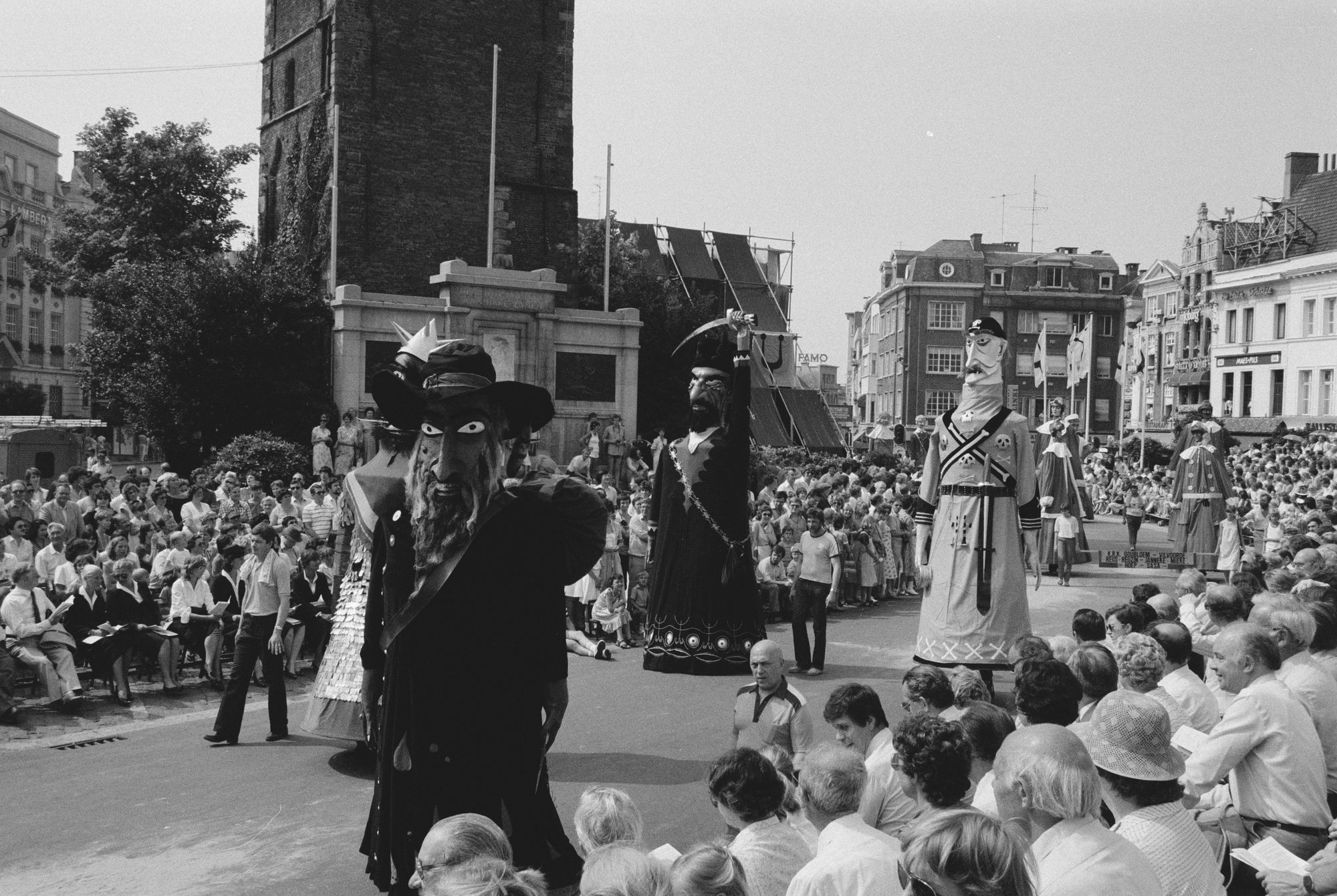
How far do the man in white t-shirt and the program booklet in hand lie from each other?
628 cm

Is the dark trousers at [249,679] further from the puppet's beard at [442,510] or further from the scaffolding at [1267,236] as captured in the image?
the scaffolding at [1267,236]

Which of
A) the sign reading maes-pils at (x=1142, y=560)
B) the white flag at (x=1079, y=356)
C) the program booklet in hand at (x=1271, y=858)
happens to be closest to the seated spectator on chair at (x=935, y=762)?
the program booklet in hand at (x=1271, y=858)

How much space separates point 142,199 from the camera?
35656mm

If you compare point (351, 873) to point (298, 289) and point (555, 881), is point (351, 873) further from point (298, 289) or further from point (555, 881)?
point (298, 289)

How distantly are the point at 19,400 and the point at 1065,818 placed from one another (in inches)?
2244

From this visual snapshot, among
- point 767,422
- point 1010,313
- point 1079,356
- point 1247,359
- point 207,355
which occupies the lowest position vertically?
point 767,422

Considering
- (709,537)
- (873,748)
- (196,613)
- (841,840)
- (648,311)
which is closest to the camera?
(841,840)

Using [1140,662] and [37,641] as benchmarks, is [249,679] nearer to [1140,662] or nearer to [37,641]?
[37,641]

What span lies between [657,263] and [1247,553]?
42898 mm

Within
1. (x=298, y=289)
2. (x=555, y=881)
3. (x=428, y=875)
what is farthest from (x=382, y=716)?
(x=298, y=289)

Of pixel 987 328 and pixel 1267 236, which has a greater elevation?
pixel 1267 236

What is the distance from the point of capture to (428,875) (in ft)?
12.0

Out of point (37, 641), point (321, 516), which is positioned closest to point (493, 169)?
point (321, 516)

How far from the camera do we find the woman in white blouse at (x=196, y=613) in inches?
477
